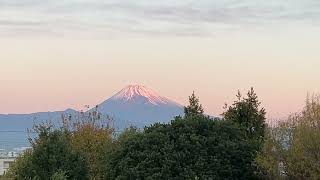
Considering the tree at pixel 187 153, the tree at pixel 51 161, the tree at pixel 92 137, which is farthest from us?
the tree at pixel 92 137

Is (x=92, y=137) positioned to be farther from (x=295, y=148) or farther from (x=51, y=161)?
(x=295, y=148)

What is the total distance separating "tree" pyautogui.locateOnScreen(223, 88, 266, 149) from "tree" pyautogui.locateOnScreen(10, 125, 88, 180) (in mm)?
9475

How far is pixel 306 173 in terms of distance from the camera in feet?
111

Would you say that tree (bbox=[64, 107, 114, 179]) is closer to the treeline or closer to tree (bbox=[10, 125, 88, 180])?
the treeline

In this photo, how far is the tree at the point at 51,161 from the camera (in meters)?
33.1

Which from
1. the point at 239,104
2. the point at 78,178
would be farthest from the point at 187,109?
the point at 78,178

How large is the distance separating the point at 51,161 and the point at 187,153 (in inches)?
274

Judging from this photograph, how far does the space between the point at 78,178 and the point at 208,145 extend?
6890mm

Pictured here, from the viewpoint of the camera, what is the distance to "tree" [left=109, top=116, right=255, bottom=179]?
3588 cm

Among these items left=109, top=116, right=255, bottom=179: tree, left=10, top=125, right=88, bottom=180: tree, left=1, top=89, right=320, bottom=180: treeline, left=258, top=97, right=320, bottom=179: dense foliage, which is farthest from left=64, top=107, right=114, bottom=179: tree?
left=258, top=97, right=320, bottom=179: dense foliage

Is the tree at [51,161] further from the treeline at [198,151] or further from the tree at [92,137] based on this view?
the tree at [92,137]

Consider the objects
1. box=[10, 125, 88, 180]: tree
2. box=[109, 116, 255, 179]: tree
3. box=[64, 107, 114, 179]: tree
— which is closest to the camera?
box=[10, 125, 88, 180]: tree

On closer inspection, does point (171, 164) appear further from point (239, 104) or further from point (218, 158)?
point (239, 104)

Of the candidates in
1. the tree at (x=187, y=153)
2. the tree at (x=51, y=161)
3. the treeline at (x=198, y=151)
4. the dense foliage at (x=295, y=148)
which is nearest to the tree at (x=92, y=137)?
Answer: the treeline at (x=198, y=151)
